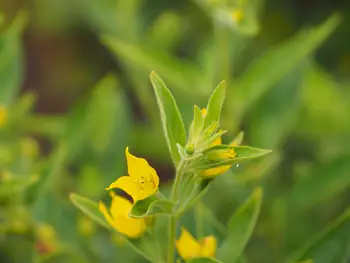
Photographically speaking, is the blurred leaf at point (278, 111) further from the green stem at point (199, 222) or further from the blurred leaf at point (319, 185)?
the green stem at point (199, 222)

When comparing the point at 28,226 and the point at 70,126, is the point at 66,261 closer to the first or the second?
the point at 28,226

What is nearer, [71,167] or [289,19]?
[71,167]

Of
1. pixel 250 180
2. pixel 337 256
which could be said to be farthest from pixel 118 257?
pixel 337 256

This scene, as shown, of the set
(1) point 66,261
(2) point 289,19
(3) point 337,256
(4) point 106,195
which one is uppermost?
(2) point 289,19

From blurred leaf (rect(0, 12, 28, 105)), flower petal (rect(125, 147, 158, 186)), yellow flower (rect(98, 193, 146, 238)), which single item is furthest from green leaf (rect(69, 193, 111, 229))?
blurred leaf (rect(0, 12, 28, 105))

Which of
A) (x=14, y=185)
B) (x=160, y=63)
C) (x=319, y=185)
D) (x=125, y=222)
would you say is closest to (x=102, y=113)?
(x=160, y=63)

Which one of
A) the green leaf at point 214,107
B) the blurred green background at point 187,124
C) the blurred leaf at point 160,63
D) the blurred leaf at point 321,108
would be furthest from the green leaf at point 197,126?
the blurred leaf at point 321,108

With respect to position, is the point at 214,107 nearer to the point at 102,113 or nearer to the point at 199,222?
the point at 199,222
